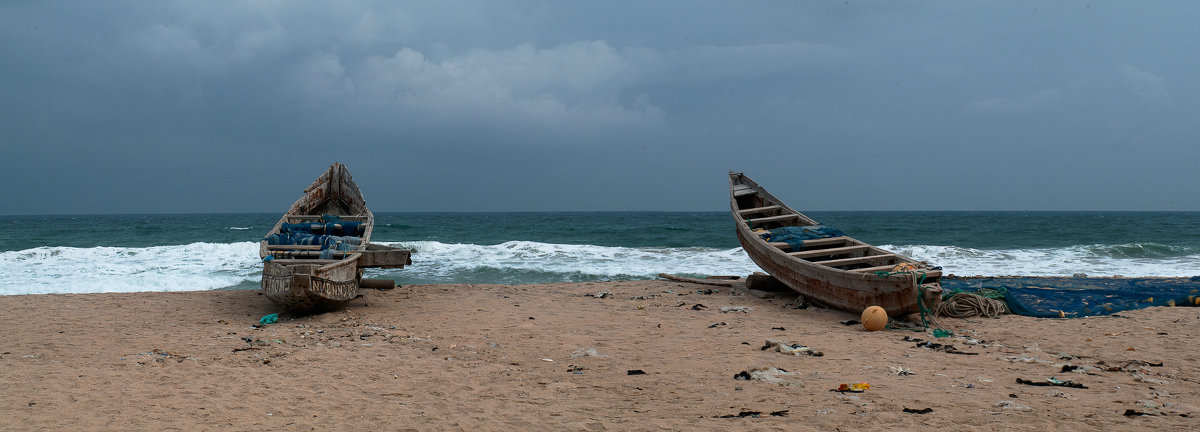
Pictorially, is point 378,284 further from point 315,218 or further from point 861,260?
point 861,260

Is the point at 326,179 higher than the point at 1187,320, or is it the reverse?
the point at 326,179

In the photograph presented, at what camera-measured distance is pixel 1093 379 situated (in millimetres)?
5051

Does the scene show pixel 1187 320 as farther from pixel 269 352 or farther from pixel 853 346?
pixel 269 352

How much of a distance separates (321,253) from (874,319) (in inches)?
272

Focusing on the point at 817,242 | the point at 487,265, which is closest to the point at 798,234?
the point at 817,242

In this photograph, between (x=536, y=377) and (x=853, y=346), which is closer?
(x=536, y=377)

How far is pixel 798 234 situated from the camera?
10.4m

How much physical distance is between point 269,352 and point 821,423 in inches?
194

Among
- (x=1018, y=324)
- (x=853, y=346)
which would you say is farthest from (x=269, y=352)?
(x=1018, y=324)

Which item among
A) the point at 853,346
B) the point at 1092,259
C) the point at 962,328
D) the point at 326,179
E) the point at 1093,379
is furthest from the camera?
the point at 1092,259

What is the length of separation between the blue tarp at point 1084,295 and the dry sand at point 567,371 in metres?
0.37

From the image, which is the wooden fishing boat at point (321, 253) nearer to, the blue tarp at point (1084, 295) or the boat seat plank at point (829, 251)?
the boat seat plank at point (829, 251)

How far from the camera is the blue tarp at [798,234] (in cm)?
1006

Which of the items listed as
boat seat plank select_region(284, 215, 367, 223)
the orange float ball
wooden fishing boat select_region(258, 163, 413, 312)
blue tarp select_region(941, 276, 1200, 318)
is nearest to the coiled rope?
blue tarp select_region(941, 276, 1200, 318)
